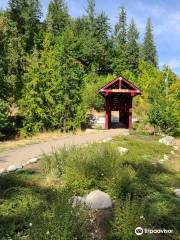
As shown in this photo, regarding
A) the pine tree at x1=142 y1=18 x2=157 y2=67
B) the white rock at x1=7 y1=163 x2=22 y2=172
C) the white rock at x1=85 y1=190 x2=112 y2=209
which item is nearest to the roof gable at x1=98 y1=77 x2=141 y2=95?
the white rock at x1=7 y1=163 x2=22 y2=172

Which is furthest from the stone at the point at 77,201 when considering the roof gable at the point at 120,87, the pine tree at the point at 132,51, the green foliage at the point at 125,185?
the pine tree at the point at 132,51

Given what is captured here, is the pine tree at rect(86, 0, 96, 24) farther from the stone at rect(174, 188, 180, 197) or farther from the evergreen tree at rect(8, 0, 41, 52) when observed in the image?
the stone at rect(174, 188, 180, 197)

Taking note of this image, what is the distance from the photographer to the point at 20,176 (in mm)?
7367

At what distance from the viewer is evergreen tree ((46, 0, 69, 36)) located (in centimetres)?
5772

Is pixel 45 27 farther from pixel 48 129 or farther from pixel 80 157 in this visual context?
pixel 80 157

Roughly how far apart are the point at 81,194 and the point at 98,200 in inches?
25.8

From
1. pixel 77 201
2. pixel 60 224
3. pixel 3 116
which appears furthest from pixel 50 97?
pixel 60 224

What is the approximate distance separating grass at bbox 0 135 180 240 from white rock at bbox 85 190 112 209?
0.50 feet

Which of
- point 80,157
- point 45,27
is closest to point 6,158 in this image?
point 80,157

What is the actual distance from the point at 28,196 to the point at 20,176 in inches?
66.5

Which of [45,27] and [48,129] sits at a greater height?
[45,27]

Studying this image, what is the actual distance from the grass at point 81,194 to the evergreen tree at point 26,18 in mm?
42756

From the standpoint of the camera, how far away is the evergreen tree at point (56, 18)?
57719 mm

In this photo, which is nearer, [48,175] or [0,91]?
[48,175]
